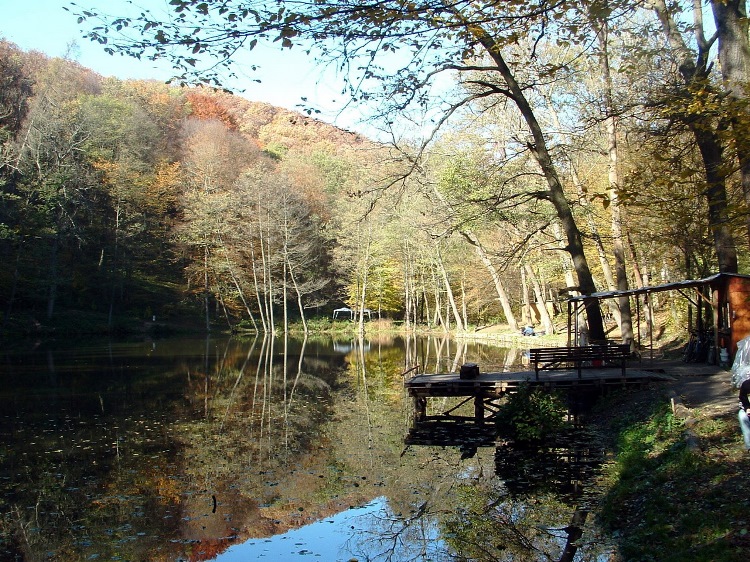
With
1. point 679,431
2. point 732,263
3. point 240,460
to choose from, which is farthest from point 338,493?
point 732,263

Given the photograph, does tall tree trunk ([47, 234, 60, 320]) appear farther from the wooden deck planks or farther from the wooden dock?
the wooden deck planks

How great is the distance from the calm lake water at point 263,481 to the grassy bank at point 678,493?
0.53 metres

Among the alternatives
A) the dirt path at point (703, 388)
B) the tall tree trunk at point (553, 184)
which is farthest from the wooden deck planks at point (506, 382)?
the tall tree trunk at point (553, 184)

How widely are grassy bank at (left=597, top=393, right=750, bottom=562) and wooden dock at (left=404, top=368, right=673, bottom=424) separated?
397 centimetres

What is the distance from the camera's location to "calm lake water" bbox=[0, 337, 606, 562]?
814cm

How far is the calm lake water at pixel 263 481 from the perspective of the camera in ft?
26.7

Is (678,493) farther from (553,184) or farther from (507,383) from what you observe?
(553,184)

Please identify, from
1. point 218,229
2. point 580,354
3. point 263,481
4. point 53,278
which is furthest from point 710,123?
point 218,229

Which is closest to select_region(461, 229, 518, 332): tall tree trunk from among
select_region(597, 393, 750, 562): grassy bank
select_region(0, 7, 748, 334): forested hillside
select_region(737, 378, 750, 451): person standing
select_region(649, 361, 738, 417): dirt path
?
select_region(0, 7, 748, 334): forested hillside

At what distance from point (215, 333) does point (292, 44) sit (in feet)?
165

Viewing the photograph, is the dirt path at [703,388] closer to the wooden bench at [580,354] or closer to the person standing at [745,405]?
the wooden bench at [580,354]

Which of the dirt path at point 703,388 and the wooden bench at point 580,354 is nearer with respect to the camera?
the dirt path at point 703,388

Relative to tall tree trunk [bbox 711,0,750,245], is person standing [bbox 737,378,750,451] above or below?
below

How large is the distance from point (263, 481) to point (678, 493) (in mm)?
6354
